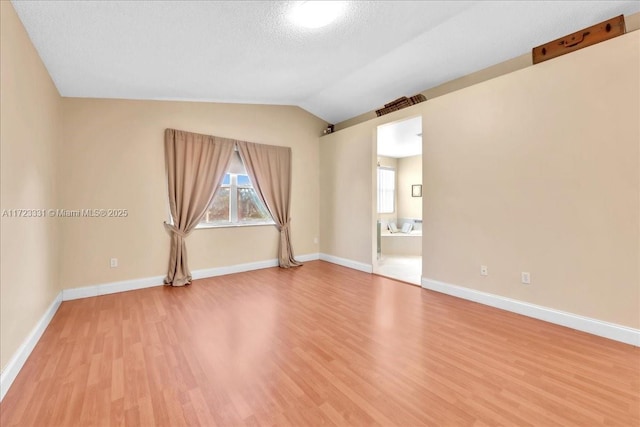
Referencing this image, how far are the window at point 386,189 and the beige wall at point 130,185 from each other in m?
4.01

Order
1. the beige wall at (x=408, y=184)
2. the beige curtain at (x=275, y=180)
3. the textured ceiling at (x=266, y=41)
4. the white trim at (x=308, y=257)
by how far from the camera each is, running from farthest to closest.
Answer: the beige wall at (x=408, y=184) < the white trim at (x=308, y=257) < the beige curtain at (x=275, y=180) < the textured ceiling at (x=266, y=41)

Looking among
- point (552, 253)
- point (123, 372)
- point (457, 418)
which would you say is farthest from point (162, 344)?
point (552, 253)

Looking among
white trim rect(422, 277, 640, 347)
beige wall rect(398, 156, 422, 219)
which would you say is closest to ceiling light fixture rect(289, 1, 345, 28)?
white trim rect(422, 277, 640, 347)

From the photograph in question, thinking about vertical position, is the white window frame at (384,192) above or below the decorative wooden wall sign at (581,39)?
below

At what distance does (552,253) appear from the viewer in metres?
2.71

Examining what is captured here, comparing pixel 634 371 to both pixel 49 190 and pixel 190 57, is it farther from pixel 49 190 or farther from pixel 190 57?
pixel 49 190

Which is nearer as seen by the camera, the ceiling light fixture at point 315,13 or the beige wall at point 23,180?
the beige wall at point 23,180

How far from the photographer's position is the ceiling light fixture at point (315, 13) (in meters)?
2.32

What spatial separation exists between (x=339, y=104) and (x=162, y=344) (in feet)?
14.4

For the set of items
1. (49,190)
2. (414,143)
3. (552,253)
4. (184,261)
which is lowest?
(184,261)

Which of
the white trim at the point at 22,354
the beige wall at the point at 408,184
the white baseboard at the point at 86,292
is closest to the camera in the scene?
the white trim at the point at 22,354

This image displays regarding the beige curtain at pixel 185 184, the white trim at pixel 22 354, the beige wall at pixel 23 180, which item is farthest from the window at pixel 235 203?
the white trim at pixel 22 354

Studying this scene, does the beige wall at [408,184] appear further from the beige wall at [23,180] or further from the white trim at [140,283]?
the beige wall at [23,180]

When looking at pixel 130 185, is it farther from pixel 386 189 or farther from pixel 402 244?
pixel 386 189
